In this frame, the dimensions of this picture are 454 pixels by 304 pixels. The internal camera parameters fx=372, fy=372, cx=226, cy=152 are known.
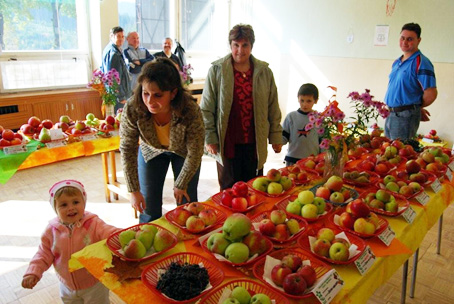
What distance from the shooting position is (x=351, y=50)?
5.23 metres

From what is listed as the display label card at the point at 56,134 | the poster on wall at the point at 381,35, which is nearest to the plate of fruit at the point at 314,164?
the display label card at the point at 56,134

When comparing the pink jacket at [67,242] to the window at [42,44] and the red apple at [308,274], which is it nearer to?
the red apple at [308,274]

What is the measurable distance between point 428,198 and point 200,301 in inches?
52.4

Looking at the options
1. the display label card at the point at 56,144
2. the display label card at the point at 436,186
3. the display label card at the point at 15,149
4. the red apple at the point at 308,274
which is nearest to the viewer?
the red apple at the point at 308,274

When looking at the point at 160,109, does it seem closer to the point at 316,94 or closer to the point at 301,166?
the point at 301,166

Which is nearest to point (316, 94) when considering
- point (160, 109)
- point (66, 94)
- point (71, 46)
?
point (160, 109)

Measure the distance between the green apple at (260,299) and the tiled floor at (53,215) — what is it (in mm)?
1373

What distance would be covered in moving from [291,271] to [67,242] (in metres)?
0.93

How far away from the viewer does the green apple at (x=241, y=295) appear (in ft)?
3.35

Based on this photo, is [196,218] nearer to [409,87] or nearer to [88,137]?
[88,137]

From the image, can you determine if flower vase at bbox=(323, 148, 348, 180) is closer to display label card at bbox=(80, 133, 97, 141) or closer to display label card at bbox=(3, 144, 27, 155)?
display label card at bbox=(80, 133, 97, 141)

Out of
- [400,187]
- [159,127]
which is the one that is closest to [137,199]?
[159,127]

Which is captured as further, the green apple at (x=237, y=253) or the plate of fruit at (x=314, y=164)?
the plate of fruit at (x=314, y=164)

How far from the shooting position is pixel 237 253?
48.2 inches
